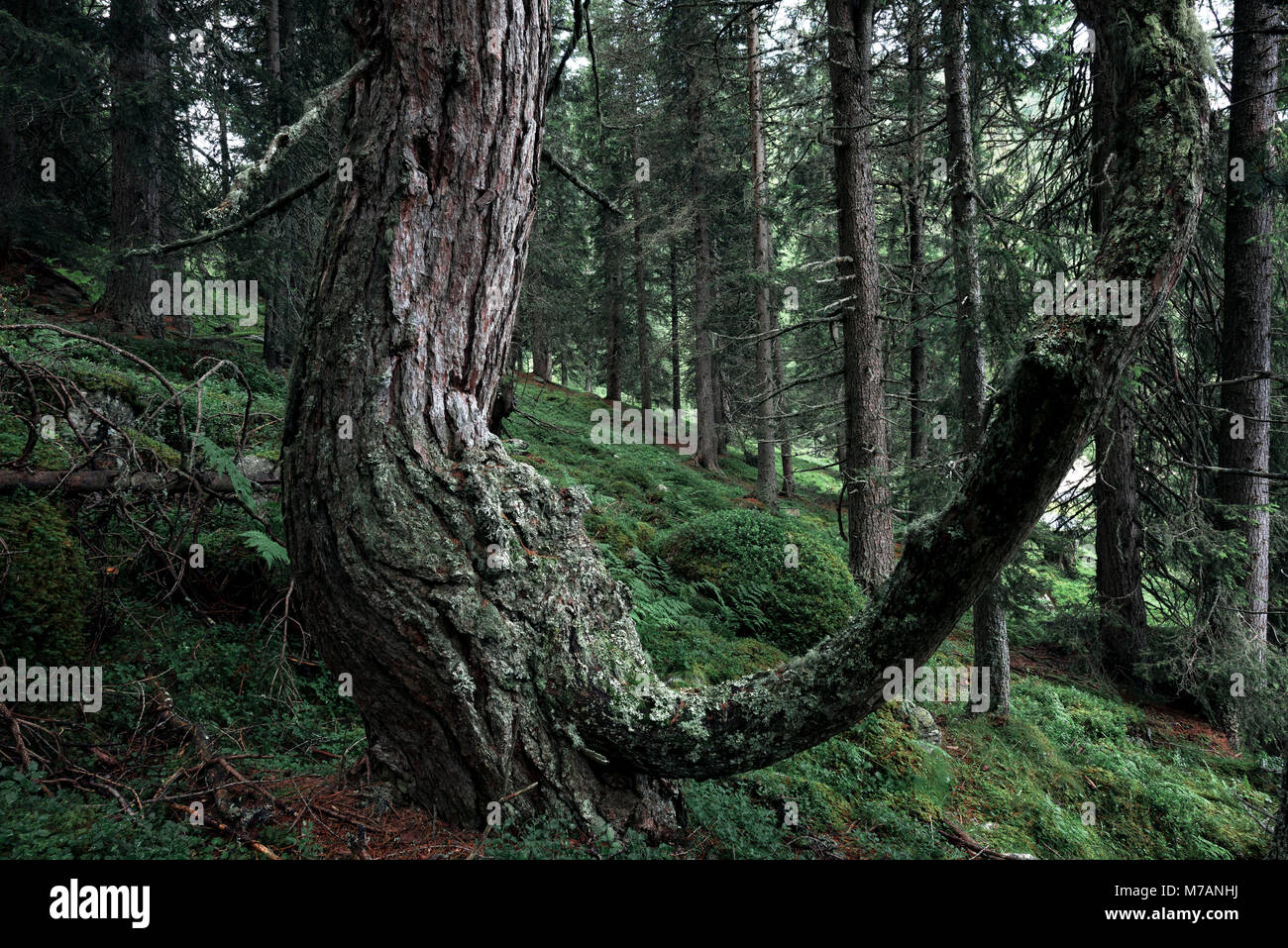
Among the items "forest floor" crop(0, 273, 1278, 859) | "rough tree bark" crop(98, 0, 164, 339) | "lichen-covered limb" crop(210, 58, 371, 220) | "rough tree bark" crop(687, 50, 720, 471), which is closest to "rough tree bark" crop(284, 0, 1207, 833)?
"lichen-covered limb" crop(210, 58, 371, 220)

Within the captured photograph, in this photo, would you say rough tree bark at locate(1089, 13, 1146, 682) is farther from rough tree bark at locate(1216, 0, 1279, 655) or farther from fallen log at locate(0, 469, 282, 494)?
fallen log at locate(0, 469, 282, 494)

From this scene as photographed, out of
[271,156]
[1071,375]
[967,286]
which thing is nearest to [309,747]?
[271,156]

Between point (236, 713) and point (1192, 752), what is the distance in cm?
931

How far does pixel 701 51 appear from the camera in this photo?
545 inches

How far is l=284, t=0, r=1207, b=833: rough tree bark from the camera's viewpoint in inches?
104

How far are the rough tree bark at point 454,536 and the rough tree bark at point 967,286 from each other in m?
4.39

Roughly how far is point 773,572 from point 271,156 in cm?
602

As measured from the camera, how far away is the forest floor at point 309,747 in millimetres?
2793

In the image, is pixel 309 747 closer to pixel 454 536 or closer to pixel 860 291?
pixel 454 536

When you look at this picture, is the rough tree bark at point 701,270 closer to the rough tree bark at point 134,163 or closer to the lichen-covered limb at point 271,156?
the rough tree bark at point 134,163

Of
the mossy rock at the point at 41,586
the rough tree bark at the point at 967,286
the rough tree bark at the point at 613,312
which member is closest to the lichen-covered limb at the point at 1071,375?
the rough tree bark at the point at 967,286
